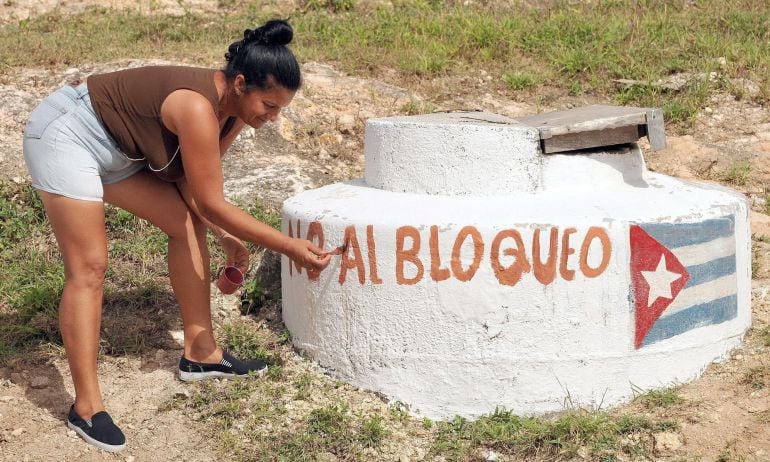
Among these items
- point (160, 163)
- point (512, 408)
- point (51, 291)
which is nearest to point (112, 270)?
point (51, 291)

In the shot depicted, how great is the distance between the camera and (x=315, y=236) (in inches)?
141

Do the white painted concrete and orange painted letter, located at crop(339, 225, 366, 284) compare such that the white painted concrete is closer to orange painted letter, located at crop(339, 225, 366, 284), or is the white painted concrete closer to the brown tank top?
orange painted letter, located at crop(339, 225, 366, 284)

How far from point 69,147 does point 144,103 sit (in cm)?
29

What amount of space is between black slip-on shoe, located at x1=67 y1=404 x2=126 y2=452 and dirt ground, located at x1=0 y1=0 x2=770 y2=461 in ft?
0.12

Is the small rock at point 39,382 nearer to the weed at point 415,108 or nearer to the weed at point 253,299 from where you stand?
the weed at point 253,299

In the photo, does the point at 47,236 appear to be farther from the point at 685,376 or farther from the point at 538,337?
the point at 685,376

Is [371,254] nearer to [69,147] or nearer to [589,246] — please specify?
[589,246]

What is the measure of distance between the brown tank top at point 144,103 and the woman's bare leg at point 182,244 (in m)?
0.20

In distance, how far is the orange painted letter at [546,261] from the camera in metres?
3.29

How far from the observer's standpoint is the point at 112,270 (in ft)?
Answer: 15.3

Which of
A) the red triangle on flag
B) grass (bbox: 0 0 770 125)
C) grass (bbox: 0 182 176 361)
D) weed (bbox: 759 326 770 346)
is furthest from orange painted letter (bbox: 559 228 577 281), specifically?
grass (bbox: 0 0 770 125)

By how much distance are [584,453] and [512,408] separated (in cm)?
32

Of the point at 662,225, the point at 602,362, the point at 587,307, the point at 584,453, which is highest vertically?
the point at 662,225

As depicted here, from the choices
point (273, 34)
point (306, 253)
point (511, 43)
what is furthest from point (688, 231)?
point (511, 43)
